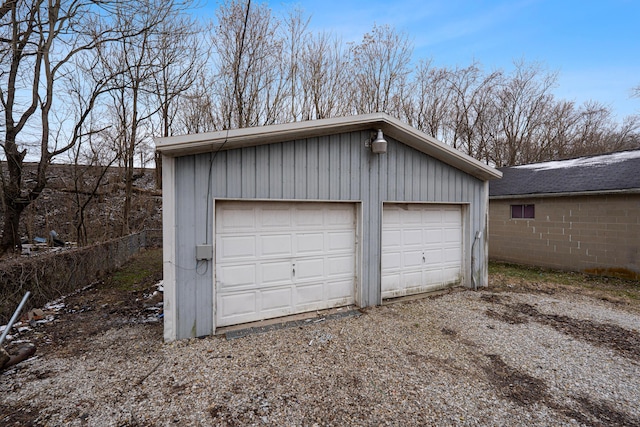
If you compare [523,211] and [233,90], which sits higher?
[233,90]

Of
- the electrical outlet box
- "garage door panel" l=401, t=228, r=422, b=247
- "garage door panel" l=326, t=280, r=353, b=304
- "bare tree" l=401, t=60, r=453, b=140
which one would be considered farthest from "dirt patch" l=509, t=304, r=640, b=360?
"bare tree" l=401, t=60, r=453, b=140

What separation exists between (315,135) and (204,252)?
2.40 m

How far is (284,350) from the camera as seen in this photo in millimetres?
3764

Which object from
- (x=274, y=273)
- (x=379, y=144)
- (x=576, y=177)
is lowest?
(x=274, y=273)

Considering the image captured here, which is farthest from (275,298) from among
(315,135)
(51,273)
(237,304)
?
(51,273)

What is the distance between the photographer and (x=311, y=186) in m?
4.79

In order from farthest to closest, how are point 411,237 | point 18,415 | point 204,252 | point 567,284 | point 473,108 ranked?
1. point 473,108
2. point 567,284
3. point 411,237
4. point 204,252
5. point 18,415

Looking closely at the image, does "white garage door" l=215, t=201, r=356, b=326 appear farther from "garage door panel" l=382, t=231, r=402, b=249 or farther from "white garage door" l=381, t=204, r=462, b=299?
"white garage door" l=381, t=204, r=462, b=299

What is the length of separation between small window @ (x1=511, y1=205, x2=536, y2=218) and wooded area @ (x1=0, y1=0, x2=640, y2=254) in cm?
710

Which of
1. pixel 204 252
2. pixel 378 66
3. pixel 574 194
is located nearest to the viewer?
pixel 204 252

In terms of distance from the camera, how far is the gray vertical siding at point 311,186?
3977 mm

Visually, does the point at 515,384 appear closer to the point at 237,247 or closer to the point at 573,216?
the point at 237,247

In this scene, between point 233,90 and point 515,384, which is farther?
point 233,90

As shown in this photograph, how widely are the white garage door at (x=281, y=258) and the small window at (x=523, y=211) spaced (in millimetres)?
6825
